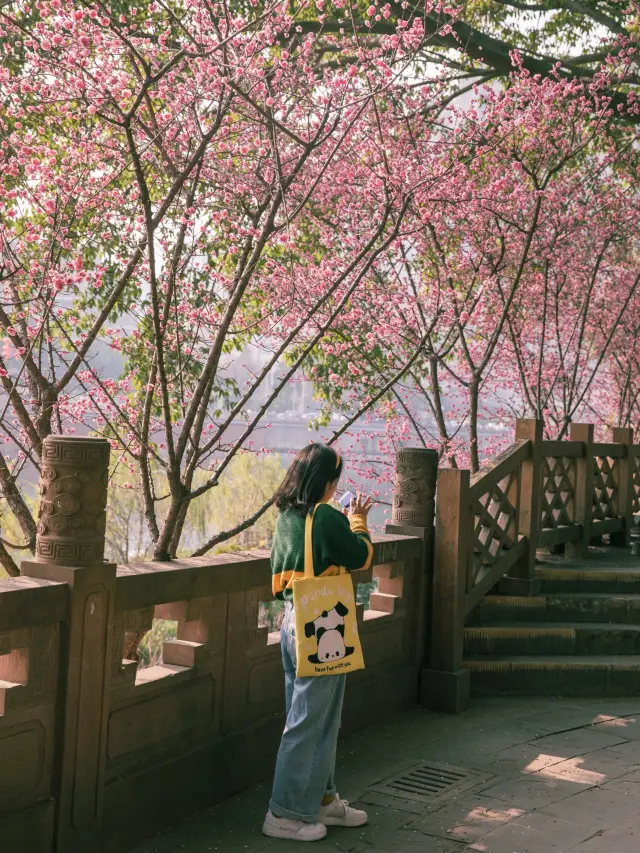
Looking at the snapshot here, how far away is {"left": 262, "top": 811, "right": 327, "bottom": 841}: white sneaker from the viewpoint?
453 centimetres

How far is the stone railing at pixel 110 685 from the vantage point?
13.0 feet

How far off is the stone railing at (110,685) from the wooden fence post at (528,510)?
339 cm

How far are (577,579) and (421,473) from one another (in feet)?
8.35

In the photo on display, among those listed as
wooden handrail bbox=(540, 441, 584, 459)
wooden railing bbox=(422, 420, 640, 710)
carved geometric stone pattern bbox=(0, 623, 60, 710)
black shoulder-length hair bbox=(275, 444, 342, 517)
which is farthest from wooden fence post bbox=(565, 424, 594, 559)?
carved geometric stone pattern bbox=(0, 623, 60, 710)

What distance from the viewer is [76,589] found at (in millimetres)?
4102

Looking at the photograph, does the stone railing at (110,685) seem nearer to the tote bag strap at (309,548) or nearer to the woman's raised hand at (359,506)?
the tote bag strap at (309,548)

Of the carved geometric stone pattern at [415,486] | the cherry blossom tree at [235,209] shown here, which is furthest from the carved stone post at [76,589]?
the carved geometric stone pattern at [415,486]

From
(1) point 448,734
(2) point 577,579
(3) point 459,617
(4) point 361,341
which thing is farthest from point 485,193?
(1) point 448,734

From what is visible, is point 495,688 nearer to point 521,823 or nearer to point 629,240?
point 521,823

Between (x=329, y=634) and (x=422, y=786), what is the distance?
53.9 inches

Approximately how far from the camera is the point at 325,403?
16.4 metres

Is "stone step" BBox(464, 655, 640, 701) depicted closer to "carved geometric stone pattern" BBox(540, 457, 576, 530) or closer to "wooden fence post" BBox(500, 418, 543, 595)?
"wooden fence post" BBox(500, 418, 543, 595)

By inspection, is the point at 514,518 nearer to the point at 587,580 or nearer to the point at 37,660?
the point at 587,580

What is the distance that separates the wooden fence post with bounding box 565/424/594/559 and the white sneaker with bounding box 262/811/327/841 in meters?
5.99
